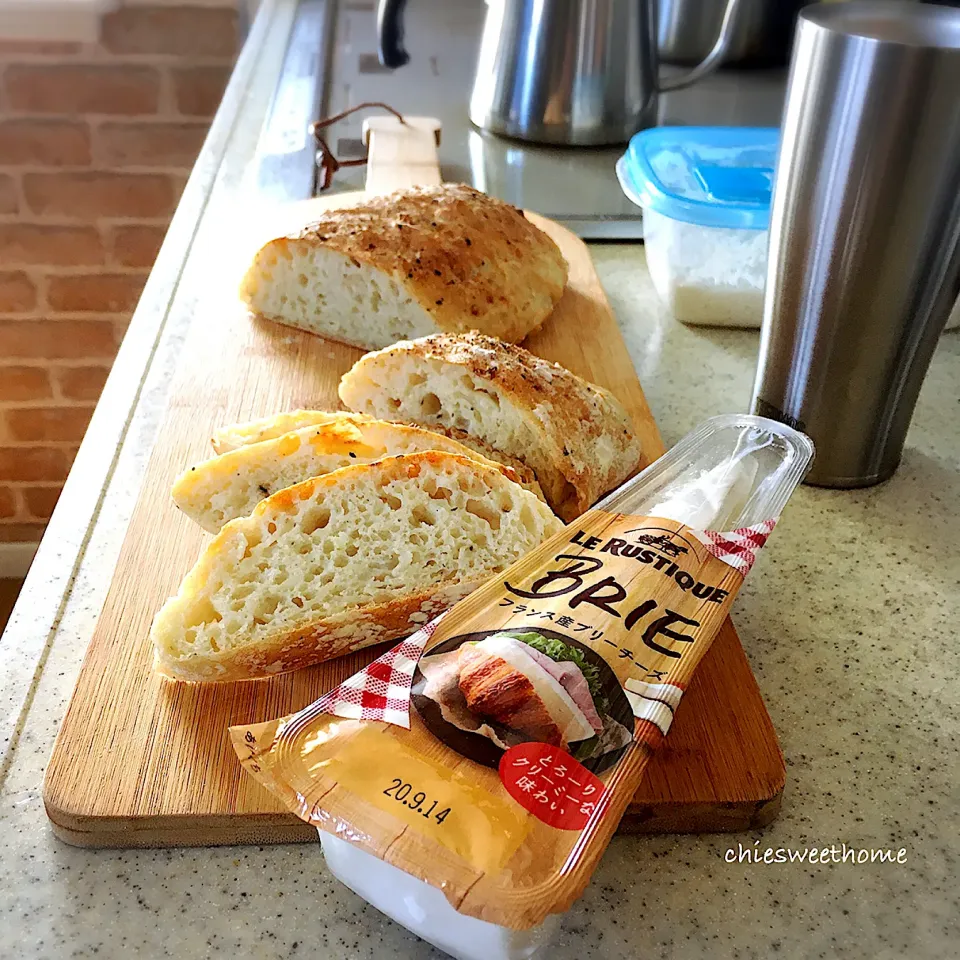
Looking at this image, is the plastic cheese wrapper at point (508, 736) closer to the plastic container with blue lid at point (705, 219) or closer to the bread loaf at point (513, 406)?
the bread loaf at point (513, 406)

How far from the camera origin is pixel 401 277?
101 cm

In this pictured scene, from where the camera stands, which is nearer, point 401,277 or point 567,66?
point 401,277

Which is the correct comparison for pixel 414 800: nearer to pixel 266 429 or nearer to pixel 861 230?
pixel 266 429

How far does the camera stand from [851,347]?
80cm

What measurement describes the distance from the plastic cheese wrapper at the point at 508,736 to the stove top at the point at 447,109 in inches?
33.0

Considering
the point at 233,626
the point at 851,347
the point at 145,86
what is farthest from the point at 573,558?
the point at 145,86

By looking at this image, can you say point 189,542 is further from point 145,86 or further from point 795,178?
point 145,86

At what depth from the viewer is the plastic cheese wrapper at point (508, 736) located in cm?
45

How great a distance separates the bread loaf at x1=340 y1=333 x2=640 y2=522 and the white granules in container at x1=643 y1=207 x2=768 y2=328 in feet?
0.92

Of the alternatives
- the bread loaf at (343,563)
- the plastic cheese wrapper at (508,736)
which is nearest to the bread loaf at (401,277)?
the bread loaf at (343,563)

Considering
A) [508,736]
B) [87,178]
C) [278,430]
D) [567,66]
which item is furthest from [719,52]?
[87,178]

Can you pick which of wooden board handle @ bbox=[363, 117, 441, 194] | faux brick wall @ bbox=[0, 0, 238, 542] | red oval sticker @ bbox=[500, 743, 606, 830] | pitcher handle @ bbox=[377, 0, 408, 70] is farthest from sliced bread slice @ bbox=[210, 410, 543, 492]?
faux brick wall @ bbox=[0, 0, 238, 542]

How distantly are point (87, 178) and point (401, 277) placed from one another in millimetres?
1384

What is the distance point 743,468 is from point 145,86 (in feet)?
5.88
